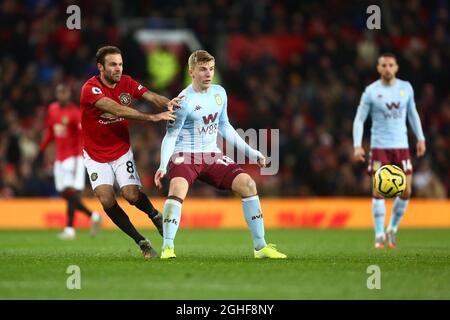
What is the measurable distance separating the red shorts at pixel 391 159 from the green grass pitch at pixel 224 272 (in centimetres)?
112

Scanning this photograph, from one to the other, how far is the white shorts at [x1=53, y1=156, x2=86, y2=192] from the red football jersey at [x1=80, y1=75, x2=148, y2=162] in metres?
5.95

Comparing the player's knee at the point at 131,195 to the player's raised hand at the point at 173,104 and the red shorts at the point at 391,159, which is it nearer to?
the player's raised hand at the point at 173,104

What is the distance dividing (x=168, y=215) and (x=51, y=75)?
13.1m

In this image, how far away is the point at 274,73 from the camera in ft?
78.5

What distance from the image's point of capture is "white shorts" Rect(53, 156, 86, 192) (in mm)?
16844

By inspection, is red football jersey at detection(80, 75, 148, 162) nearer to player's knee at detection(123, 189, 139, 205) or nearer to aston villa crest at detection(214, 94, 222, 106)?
player's knee at detection(123, 189, 139, 205)

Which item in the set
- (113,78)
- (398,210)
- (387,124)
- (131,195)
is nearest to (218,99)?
(113,78)

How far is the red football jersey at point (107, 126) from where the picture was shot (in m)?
10.9

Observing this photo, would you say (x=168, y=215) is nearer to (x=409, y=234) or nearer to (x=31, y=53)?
(x=409, y=234)

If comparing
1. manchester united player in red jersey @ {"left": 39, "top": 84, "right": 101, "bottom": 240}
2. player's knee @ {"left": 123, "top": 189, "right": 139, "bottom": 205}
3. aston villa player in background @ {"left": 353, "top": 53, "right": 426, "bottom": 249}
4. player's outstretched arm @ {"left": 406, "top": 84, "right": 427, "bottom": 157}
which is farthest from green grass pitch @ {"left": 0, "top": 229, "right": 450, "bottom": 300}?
manchester united player in red jersey @ {"left": 39, "top": 84, "right": 101, "bottom": 240}

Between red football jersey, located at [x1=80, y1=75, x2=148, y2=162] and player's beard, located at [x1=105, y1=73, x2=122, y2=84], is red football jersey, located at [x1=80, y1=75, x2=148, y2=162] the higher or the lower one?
the lower one

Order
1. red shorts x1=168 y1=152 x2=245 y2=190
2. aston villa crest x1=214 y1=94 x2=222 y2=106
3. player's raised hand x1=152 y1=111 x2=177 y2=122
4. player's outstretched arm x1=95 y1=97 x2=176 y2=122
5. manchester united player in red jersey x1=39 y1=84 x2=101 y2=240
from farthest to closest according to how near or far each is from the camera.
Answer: manchester united player in red jersey x1=39 y1=84 x2=101 y2=240, aston villa crest x1=214 y1=94 x2=222 y2=106, red shorts x1=168 y1=152 x2=245 y2=190, player's outstretched arm x1=95 y1=97 x2=176 y2=122, player's raised hand x1=152 y1=111 x2=177 y2=122

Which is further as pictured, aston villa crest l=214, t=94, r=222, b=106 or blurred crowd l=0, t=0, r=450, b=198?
blurred crowd l=0, t=0, r=450, b=198

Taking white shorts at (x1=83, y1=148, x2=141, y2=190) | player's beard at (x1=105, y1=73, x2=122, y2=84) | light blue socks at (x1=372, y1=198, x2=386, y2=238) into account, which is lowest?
light blue socks at (x1=372, y1=198, x2=386, y2=238)
